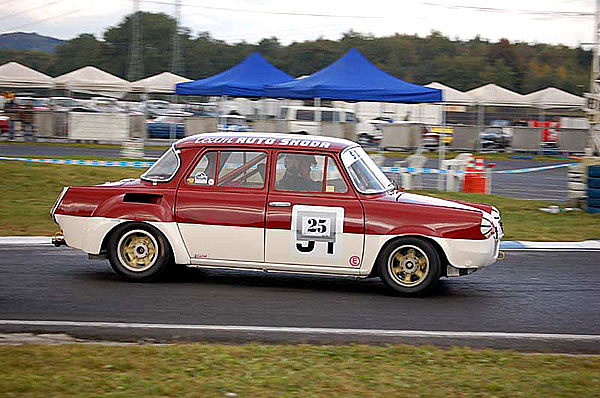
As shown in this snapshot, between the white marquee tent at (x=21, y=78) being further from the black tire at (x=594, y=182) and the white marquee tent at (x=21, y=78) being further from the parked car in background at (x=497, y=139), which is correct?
the black tire at (x=594, y=182)

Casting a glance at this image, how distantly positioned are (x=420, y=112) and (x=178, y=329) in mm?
33852

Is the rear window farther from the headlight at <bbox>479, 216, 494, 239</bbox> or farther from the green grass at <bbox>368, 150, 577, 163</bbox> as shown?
the headlight at <bbox>479, 216, 494, 239</bbox>

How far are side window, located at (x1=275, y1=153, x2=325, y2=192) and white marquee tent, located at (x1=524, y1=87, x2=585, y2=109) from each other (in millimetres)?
29160

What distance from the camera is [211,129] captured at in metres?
32.4

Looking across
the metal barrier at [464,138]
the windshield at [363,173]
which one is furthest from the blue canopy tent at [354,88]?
the metal barrier at [464,138]

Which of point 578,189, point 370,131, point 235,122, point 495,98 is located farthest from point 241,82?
point 495,98

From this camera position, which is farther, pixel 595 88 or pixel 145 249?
pixel 595 88

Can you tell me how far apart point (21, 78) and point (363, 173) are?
1132 inches

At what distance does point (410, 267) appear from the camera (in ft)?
26.7

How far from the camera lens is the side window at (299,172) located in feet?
27.2

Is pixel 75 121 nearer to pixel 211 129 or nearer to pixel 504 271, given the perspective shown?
pixel 211 129

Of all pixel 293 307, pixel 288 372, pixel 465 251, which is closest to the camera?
pixel 288 372

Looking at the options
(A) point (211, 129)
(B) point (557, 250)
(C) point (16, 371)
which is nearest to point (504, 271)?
(B) point (557, 250)

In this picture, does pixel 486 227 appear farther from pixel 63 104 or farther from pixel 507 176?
pixel 63 104
